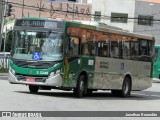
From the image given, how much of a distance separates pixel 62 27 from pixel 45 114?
6581 millimetres

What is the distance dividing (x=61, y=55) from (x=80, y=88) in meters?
1.74

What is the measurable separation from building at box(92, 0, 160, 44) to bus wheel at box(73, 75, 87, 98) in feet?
138

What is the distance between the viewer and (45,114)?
43.7 feet

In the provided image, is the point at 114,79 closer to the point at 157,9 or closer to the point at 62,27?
the point at 62,27

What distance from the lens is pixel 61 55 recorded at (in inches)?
758

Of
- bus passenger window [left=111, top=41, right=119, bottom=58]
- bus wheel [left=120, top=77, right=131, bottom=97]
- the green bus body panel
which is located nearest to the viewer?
the green bus body panel

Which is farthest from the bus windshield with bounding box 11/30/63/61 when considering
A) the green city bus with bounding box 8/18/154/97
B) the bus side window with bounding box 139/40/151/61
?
the bus side window with bounding box 139/40/151/61

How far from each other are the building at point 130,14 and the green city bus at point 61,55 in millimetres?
40514

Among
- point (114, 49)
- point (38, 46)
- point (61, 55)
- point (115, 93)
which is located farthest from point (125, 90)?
point (38, 46)

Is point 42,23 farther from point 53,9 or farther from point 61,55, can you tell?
point 53,9

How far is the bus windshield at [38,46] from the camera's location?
19266 millimetres

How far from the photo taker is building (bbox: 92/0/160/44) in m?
62.8

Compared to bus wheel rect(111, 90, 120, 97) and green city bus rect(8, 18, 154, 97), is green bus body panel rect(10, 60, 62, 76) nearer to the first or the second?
green city bus rect(8, 18, 154, 97)

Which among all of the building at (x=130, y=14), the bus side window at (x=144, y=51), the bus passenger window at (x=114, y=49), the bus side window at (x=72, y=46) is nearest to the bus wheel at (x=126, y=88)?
the bus side window at (x=144, y=51)
